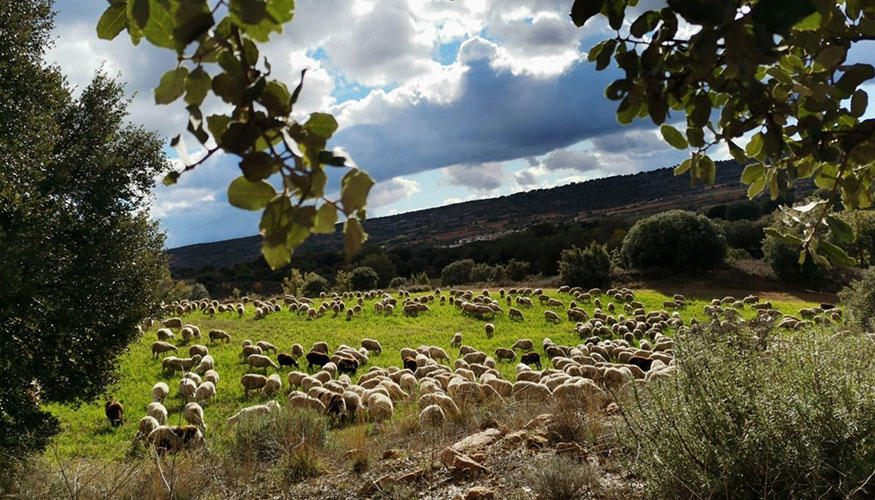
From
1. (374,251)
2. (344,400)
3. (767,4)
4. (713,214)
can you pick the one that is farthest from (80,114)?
(713,214)

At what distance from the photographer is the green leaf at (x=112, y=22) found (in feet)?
3.84

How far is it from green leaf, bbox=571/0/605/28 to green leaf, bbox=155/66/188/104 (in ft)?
3.49

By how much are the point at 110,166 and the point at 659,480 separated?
9.77 m

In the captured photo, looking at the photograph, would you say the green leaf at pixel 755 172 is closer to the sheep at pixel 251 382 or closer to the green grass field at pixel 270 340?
the green grass field at pixel 270 340

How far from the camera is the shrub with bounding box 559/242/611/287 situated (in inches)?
1236

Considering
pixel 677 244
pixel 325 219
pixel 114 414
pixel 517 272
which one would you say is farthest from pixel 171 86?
pixel 517 272

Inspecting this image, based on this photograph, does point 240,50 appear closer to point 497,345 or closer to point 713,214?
point 497,345

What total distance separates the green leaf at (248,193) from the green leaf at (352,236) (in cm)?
16

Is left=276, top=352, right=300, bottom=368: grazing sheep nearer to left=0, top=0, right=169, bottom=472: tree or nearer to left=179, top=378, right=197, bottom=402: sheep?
left=179, top=378, right=197, bottom=402: sheep

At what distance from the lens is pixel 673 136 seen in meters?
1.98

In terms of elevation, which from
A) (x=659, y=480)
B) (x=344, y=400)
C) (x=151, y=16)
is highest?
(x=151, y=16)

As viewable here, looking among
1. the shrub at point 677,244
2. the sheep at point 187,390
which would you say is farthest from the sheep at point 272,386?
the shrub at point 677,244

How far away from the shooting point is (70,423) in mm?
9906

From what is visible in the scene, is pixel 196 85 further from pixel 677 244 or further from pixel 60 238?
pixel 677 244
